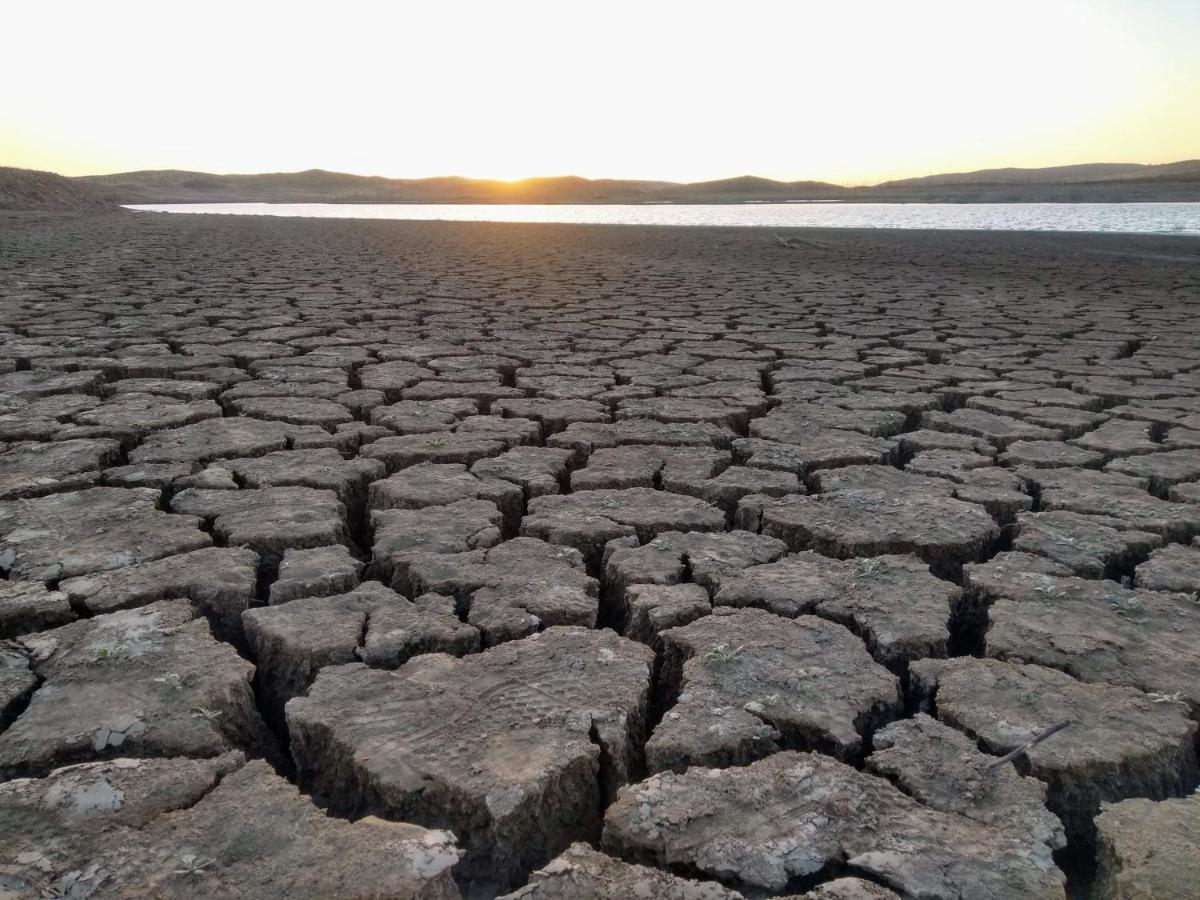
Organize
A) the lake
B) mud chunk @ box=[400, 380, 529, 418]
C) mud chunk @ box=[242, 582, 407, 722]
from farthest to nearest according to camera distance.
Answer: the lake, mud chunk @ box=[400, 380, 529, 418], mud chunk @ box=[242, 582, 407, 722]

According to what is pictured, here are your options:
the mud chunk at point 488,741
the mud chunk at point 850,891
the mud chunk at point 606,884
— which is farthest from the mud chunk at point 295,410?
the mud chunk at point 850,891

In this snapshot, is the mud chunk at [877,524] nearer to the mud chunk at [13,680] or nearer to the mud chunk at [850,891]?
the mud chunk at [850,891]

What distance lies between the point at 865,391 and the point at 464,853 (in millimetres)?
2348

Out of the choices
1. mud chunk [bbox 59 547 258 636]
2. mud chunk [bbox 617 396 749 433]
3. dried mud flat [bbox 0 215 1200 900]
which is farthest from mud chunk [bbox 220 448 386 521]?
mud chunk [bbox 617 396 749 433]

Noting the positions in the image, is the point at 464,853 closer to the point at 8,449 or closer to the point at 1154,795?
the point at 1154,795

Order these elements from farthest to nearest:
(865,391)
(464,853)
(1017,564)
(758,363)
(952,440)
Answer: (758,363), (865,391), (952,440), (1017,564), (464,853)

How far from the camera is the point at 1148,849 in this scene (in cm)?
86

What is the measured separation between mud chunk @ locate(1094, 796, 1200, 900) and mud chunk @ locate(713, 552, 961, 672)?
36 cm

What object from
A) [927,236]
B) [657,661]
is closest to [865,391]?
[657,661]

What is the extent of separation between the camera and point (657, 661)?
1256mm

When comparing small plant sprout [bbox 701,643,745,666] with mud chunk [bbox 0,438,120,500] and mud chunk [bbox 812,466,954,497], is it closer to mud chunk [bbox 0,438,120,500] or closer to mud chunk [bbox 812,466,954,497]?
mud chunk [bbox 812,466,954,497]

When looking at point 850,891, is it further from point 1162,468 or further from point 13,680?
point 1162,468

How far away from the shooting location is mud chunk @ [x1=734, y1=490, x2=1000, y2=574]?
162 cm

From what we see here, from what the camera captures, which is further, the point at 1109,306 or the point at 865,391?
the point at 1109,306
